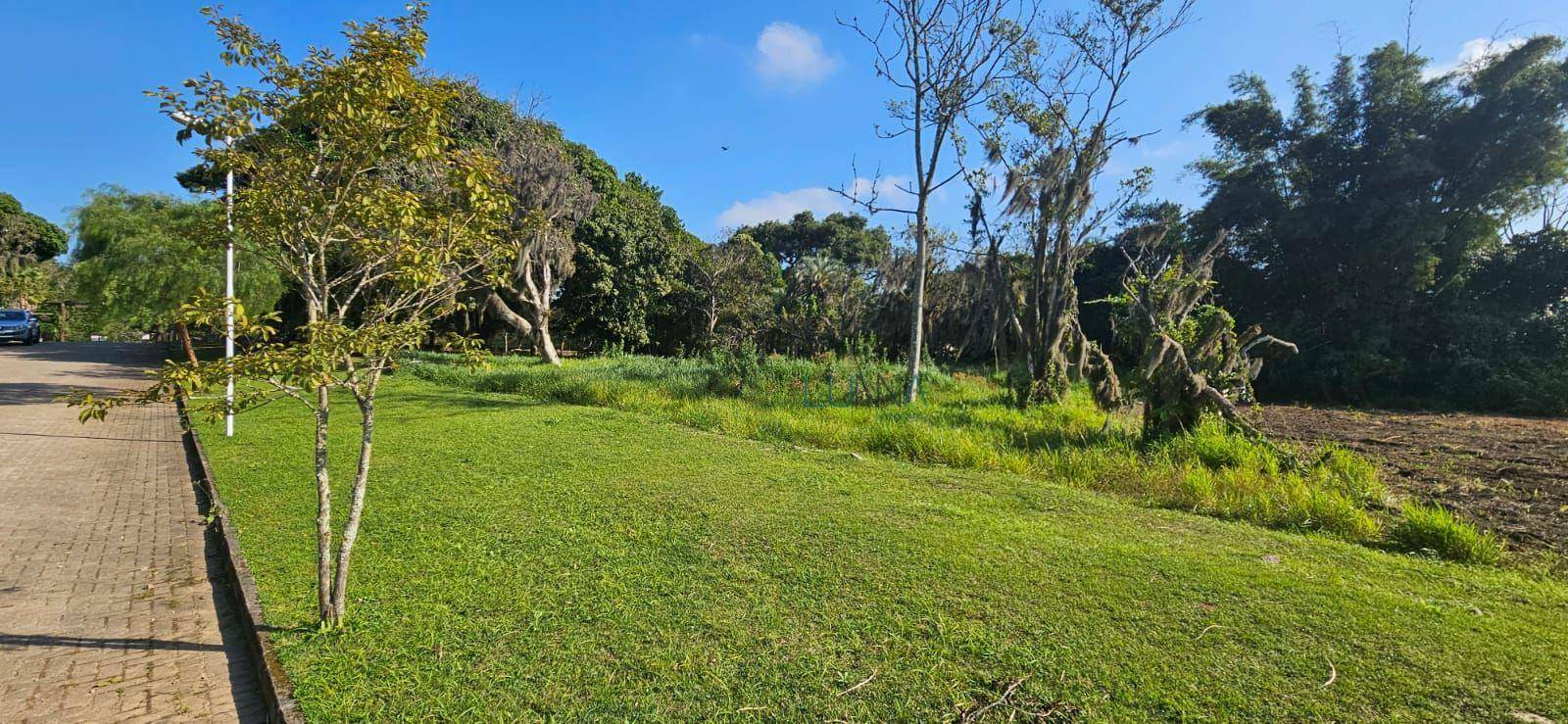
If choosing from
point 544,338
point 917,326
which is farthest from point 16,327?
point 917,326

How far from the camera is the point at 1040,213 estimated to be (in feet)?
47.3

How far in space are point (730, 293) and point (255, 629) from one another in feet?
73.6

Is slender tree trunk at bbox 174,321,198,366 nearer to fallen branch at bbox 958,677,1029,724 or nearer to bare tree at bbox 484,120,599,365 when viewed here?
fallen branch at bbox 958,677,1029,724

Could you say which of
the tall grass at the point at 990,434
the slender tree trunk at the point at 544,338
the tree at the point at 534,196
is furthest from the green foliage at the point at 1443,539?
the slender tree trunk at the point at 544,338

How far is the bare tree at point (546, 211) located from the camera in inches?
720

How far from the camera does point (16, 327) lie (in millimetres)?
27047

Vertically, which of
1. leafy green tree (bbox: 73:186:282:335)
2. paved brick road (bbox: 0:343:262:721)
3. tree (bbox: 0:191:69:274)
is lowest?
paved brick road (bbox: 0:343:262:721)

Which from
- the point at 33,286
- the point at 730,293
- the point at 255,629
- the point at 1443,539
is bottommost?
the point at 255,629

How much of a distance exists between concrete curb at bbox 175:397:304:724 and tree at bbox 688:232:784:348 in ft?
64.7

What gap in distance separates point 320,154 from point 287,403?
37.4ft

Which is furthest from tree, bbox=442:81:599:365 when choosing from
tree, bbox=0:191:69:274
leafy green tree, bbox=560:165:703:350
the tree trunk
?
tree, bbox=0:191:69:274

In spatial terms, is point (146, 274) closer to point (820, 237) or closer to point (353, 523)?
point (353, 523)

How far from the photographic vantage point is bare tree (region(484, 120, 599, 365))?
1830 centimetres

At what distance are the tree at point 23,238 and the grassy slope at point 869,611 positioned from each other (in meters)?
50.7
